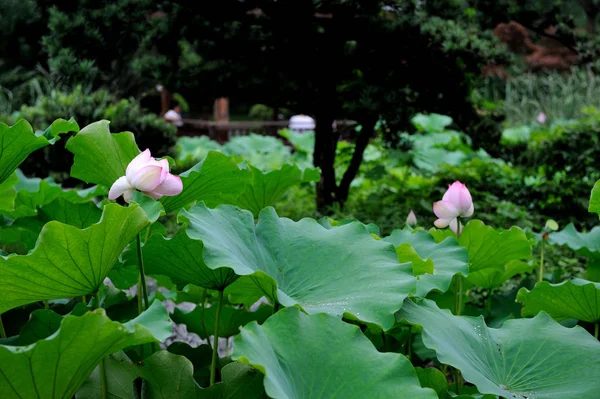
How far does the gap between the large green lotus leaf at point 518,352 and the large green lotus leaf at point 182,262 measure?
280 mm

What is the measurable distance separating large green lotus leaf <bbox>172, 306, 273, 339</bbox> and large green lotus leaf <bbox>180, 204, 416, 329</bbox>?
0.29m

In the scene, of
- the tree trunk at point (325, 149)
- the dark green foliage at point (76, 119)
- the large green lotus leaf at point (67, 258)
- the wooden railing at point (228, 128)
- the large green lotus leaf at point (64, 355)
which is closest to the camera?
the large green lotus leaf at point (64, 355)

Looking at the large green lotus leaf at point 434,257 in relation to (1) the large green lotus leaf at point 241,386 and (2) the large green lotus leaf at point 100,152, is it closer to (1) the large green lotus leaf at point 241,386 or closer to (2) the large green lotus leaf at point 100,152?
(1) the large green lotus leaf at point 241,386

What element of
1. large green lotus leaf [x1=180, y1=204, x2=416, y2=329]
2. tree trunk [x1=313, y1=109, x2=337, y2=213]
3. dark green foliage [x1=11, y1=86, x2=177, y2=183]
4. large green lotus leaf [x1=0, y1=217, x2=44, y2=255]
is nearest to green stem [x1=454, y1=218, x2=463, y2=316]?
large green lotus leaf [x1=180, y1=204, x2=416, y2=329]

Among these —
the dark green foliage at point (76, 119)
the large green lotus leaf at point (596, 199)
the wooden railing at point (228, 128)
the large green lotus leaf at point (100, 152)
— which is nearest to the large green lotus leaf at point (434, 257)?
the large green lotus leaf at point (596, 199)

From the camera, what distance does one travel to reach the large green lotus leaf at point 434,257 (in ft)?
3.45

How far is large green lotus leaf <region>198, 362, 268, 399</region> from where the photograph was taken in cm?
82

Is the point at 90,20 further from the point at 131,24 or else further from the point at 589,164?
the point at 589,164

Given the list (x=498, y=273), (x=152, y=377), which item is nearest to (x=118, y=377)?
(x=152, y=377)

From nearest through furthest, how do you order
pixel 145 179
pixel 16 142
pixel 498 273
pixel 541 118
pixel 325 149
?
pixel 145 179 → pixel 16 142 → pixel 498 273 → pixel 325 149 → pixel 541 118

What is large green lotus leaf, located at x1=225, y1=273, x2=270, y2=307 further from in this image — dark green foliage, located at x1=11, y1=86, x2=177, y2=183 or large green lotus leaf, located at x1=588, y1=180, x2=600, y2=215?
dark green foliage, located at x1=11, y1=86, x2=177, y2=183

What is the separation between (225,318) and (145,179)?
50 cm

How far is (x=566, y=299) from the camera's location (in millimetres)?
1104

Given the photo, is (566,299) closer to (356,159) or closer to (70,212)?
(70,212)
